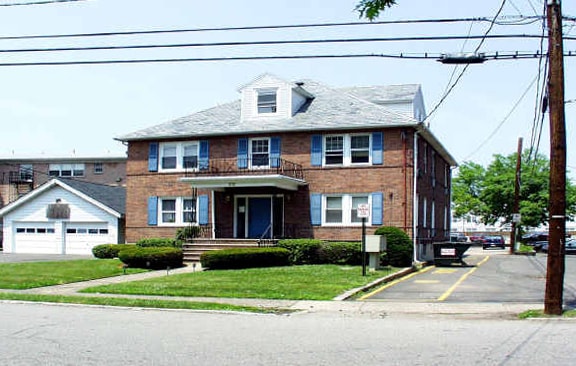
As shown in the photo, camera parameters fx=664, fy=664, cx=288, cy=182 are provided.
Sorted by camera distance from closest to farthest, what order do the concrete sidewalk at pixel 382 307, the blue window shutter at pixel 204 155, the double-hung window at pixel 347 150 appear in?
1. the concrete sidewalk at pixel 382 307
2. the double-hung window at pixel 347 150
3. the blue window shutter at pixel 204 155

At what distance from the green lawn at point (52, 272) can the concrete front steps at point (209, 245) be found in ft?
9.58

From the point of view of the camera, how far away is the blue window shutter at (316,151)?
28.8 meters

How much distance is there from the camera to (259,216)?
30016 millimetres

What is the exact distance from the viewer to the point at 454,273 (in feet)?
77.7

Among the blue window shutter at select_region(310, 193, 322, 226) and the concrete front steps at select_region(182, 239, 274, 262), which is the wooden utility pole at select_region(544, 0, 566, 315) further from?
the blue window shutter at select_region(310, 193, 322, 226)

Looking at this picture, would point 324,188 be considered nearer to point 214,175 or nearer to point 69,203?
point 214,175

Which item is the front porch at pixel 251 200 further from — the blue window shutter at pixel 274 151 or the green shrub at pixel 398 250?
the green shrub at pixel 398 250

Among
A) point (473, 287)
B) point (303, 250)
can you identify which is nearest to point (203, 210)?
point (303, 250)

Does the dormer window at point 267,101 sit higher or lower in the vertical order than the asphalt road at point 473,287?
higher

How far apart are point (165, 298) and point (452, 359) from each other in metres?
9.27

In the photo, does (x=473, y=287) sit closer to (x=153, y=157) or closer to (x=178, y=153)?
(x=178, y=153)

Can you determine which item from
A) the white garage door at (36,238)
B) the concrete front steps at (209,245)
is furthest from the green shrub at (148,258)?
the white garage door at (36,238)

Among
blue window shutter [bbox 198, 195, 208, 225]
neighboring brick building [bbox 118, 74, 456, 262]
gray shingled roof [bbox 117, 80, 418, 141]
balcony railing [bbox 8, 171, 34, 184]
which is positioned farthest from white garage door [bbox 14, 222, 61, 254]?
balcony railing [bbox 8, 171, 34, 184]

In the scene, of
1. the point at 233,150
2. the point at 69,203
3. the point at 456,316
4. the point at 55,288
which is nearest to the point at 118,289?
the point at 55,288
